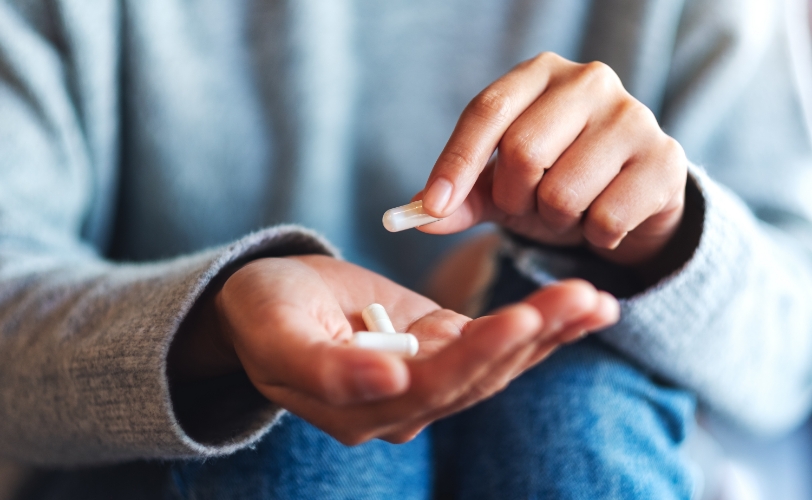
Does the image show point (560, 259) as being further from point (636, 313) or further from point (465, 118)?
point (465, 118)

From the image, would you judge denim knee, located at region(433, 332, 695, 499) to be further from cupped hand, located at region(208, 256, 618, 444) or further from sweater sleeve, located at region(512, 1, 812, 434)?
cupped hand, located at region(208, 256, 618, 444)

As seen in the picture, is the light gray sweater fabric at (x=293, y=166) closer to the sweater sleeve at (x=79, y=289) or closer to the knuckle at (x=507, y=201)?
the sweater sleeve at (x=79, y=289)

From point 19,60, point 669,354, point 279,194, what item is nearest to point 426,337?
point 669,354

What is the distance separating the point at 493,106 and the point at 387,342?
0.23 metres

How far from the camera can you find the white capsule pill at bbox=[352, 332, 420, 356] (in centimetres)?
40

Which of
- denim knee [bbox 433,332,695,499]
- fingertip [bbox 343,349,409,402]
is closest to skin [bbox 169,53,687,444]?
fingertip [bbox 343,349,409,402]

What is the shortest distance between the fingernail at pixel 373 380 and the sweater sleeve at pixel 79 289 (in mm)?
192

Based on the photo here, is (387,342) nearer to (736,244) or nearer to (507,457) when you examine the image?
(507,457)

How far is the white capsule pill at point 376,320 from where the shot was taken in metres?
0.45

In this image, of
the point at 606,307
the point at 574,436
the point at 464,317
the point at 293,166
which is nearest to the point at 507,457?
the point at 574,436

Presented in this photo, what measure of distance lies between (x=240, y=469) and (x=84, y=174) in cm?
43

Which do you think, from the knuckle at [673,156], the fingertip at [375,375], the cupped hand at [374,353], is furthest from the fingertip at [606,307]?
the knuckle at [673,156]

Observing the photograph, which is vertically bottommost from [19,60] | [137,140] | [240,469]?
[240,469]

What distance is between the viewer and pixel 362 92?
2.74 feet
